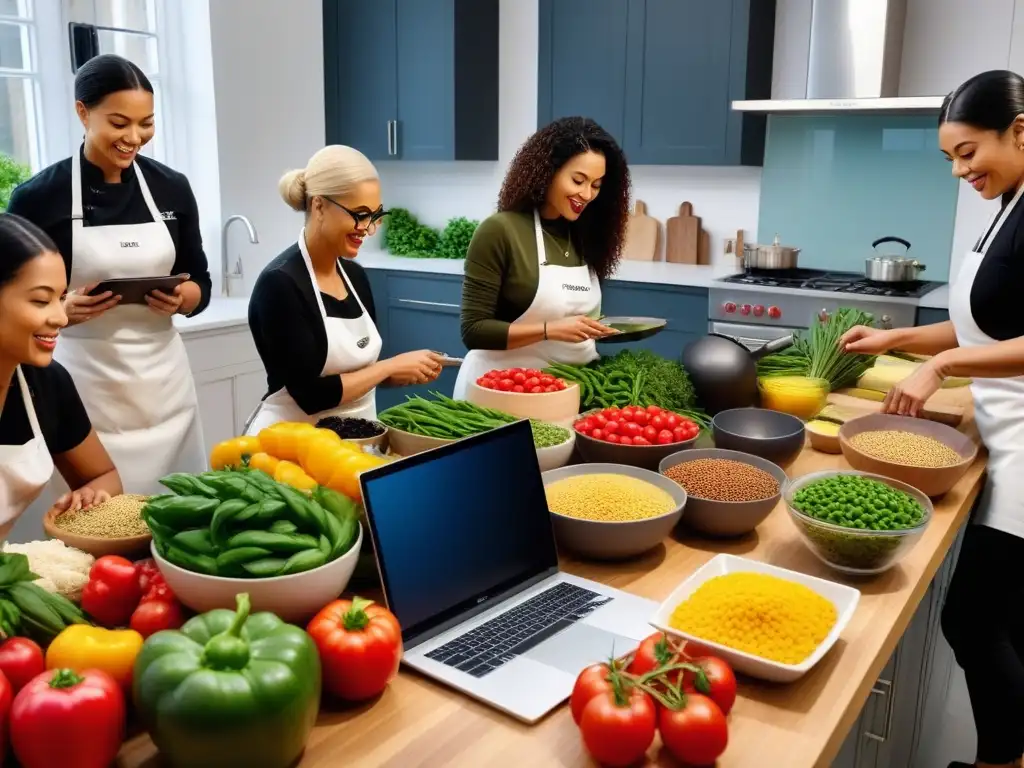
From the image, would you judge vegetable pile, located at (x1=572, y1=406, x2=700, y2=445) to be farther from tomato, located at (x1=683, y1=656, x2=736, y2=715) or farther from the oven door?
the oven door

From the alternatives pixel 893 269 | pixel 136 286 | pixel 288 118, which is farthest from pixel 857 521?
pixel 288 118

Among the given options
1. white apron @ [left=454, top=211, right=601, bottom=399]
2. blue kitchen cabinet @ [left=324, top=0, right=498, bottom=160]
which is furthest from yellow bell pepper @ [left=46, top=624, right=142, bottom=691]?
blue kitchen cabinet @ [left=324, top=0, right=498, bottom=160]

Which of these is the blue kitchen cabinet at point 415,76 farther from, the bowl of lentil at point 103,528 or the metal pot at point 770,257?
the bowl of lentil at point 103,528

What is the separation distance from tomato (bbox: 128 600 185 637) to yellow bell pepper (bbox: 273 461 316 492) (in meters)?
0.28

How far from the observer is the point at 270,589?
117cm

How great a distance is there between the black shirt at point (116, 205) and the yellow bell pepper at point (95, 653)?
6.08 feet

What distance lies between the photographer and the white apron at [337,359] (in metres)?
2.31

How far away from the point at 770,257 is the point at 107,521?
3805 mm

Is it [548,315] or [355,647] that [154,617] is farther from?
[548,315]

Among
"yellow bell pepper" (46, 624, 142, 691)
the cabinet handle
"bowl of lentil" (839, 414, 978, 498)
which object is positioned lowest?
the cabinet handle

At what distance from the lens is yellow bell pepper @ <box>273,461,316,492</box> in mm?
1442

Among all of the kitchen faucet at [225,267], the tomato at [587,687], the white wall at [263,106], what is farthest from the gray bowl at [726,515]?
the white wall at [263,106]

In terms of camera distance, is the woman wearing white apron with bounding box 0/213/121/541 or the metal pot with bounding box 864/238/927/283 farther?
the metal pot with bounding box 864/238/927/283

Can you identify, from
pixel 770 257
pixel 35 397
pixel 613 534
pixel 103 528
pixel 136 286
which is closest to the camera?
pixel 103 528
